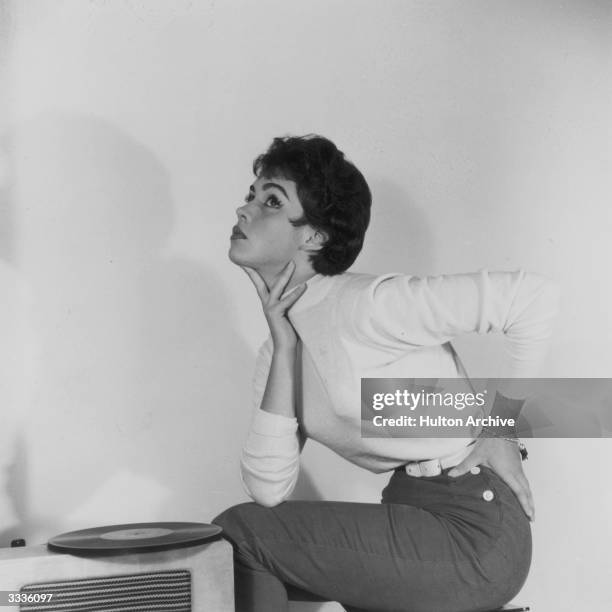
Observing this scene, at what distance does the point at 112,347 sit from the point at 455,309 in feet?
3.19

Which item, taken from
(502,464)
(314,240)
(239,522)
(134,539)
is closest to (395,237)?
(314,240)

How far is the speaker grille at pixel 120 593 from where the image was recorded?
1.57 m

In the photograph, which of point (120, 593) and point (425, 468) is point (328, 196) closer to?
point (425, 468)

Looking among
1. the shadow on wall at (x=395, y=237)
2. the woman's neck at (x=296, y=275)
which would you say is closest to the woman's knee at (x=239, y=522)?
the woman's neck at (x=296, y=275)

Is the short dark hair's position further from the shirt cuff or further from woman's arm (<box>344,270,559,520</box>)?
the shirt cuff

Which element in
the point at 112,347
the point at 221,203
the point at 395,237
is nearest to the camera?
the point at 112,347

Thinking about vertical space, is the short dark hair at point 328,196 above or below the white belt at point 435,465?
above

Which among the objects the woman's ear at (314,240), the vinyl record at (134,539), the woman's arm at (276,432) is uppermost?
the woman's ear at (314,240)

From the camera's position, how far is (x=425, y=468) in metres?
1.77

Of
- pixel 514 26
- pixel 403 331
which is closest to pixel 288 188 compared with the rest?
pixel 403 331

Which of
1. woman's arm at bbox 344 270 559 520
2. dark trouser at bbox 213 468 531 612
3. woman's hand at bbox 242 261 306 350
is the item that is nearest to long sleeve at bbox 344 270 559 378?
woman's arm at bbox 344 270 559 520

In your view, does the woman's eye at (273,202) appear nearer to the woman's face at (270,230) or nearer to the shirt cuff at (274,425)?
the woman's face at (270,230)

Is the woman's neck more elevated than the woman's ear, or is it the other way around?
the woman's ear

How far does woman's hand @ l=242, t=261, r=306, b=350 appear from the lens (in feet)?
5.87
